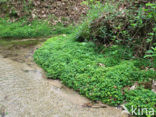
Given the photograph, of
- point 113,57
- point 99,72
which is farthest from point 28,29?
point 99,72

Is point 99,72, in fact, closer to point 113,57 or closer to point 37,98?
point 113,57

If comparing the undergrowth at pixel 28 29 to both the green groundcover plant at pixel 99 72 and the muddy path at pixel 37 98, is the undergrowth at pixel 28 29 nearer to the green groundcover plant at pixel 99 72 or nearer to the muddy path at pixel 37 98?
the muddy path at pixel 37 98

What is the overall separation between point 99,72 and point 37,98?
1650 millimetres

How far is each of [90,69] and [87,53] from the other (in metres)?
0.90

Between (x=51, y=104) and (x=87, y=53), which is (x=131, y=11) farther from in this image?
(x=51, y=104)

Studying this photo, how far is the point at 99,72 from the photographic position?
391 cm

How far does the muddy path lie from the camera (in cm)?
321

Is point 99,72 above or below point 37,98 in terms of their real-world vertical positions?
above

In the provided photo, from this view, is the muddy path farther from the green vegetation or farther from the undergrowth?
the undergrowth

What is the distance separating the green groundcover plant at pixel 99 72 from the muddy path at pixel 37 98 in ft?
0.66

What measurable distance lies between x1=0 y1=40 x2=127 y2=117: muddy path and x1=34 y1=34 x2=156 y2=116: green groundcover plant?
20 cm

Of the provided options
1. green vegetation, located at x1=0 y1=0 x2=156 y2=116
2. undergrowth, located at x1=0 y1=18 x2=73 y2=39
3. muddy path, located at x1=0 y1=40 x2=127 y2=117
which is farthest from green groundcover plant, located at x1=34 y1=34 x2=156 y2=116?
undergrowth, located at x1=0 y1=18 x2=73 y2=39

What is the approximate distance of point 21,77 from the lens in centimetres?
463

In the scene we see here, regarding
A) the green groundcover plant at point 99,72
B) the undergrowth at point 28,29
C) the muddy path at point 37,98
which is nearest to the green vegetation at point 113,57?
the green groundcover plant at point 99,72
